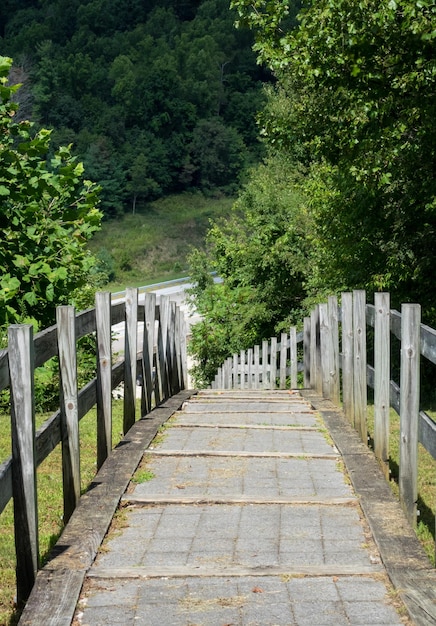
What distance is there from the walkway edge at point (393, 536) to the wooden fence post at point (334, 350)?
8.67 feet

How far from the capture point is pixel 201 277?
46.5 m

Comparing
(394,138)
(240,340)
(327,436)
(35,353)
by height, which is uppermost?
(394,138)

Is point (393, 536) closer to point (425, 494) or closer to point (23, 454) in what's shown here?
point (23, 454)

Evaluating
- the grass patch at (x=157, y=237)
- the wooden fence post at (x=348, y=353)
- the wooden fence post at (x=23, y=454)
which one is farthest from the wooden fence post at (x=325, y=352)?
the grass patch at (x=157, y=237)

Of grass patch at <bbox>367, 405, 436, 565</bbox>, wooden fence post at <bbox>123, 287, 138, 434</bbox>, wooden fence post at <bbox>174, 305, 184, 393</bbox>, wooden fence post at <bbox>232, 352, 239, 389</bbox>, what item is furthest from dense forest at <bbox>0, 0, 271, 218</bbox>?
grass patch at <bbox>367, 405, 436, 565</bbox>

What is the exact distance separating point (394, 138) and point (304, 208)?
12859 mm

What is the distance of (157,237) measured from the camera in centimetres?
9462

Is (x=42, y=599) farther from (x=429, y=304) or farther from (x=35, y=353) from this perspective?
(x=429, y=304)

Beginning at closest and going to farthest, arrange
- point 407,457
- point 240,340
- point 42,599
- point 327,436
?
point 42,599 → point 407,457 → point 327,436 → point 240,340

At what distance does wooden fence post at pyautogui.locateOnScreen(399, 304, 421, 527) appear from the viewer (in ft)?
17.2

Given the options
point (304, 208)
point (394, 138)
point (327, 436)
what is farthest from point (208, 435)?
point (304, 208)

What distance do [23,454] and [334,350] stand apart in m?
6.04

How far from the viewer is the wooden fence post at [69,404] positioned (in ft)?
17.4

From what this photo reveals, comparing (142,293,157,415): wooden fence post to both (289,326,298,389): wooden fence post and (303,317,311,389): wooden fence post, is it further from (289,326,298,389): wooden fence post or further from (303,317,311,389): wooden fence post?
(289,326,298,389): wooden fence post
